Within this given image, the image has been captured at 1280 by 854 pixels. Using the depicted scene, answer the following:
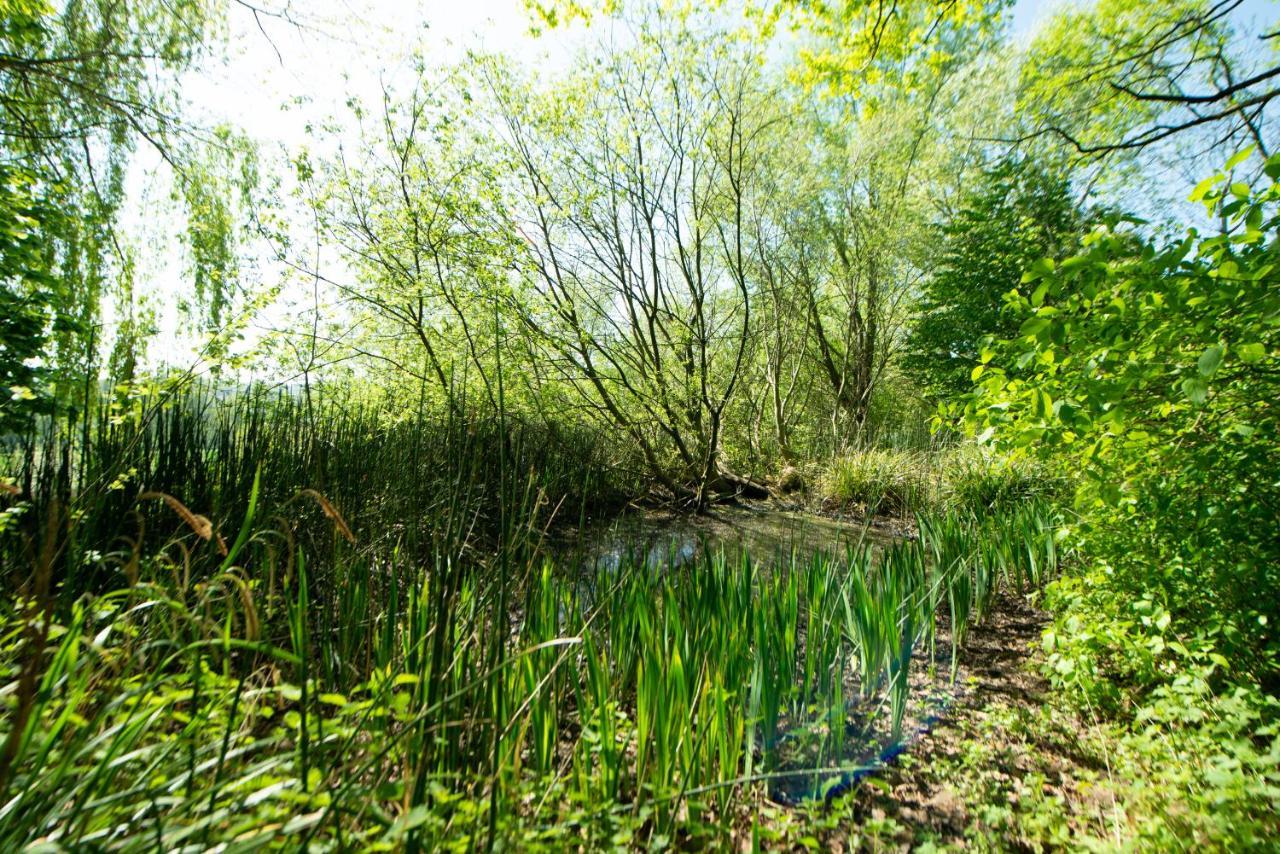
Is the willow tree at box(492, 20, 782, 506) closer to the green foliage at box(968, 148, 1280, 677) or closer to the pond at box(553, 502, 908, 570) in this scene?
the pond at box(553, 502, 908, 570)

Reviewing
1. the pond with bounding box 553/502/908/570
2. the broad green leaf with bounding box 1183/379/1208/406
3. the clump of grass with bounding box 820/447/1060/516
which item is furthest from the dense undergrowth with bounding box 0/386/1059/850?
the clump of grass with bounding box 820/447/1060/516

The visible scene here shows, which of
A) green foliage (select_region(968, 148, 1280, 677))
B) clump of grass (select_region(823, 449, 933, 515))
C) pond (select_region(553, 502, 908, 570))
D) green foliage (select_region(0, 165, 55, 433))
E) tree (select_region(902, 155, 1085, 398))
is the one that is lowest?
pond (select_region(553, 502, 908, 570))

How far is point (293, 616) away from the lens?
6.07 feet

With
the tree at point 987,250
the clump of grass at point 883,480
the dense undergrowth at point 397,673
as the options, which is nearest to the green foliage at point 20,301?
the dense undergrowth at point 397,673

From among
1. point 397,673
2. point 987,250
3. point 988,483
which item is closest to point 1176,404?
point 397,673

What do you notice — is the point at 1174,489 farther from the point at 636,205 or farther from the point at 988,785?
the point at 636,205

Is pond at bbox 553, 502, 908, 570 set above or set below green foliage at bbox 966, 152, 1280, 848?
below

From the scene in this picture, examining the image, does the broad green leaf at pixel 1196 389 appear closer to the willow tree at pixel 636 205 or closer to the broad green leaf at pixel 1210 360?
the broad green leaf at pixel 1210 360

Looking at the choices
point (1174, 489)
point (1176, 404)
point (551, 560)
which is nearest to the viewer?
point (1176, 404)

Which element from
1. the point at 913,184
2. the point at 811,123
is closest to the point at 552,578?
the point at 811,123

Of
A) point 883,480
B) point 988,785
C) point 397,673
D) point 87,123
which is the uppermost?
point 87,123

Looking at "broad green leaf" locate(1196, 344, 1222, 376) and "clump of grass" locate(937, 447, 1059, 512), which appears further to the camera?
"clump of grass" locate(937, 447, 1059, 512)

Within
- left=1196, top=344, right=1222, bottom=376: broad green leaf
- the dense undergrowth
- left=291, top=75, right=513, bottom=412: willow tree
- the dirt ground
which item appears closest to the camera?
the dense undergrowth

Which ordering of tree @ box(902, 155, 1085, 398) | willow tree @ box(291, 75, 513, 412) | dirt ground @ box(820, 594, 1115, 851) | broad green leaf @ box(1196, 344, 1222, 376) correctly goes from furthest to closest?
Result: tree @ box(902, 155, 1085, 398) < willow tree @ box(291, 75, 513, 412) < dirt ground @ box(820, 594, 1115, 851) < broad green leaf @ box(1196, 344, 1222, 376)
